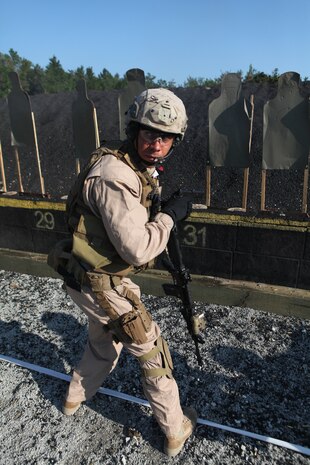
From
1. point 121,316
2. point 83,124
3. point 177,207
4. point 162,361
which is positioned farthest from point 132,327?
point 83,124

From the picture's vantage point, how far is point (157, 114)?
73.9 inches

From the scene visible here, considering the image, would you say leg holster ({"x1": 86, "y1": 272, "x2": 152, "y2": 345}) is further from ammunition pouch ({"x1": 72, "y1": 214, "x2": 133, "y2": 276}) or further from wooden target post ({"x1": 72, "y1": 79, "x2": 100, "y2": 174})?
wooden target post ({"x1": 72, "y1": 79, "x2": 100, "y2": 174})

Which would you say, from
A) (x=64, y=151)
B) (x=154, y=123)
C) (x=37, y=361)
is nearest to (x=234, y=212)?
(x=154, y=123)

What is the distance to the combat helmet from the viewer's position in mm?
1894

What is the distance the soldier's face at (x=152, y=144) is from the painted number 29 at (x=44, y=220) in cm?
302

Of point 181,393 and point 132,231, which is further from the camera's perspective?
point 181,393

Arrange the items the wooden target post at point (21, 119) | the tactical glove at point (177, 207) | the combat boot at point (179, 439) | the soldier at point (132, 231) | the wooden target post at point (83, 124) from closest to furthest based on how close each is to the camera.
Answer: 1. the soldier at point (132, 231)
2. the tactical glove at point (177, 207)
3. the combat boot at point (179, 439)
4. the wooden target post at point (83, 124)
5. the wooden target post at point (21, 119)

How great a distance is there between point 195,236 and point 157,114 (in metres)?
2.39

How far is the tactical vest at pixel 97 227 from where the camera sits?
196cm

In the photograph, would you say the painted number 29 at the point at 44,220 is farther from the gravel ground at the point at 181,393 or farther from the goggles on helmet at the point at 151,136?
the goggles on helmet at the point at 151,136

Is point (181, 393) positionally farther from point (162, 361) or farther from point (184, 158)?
point (184, 158)

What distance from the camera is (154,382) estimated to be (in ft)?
6.98

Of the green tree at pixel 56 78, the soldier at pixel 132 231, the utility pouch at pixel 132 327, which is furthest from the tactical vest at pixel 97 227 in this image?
the green tree at pixel 56 78

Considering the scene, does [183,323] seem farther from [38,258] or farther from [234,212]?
[38,258]
